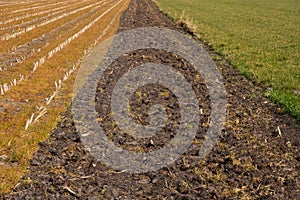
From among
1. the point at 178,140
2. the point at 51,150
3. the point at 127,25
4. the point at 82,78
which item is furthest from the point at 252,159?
the point at 127,25

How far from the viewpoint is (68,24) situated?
20.9 m

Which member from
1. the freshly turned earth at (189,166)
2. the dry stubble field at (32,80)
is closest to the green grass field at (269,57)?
the freshly turned earth at (189,166)

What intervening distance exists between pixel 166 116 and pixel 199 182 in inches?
96.1

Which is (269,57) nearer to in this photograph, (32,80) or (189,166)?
(32,80)

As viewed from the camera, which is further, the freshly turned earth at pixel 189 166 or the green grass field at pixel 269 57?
the green grass field at pixel 269 57

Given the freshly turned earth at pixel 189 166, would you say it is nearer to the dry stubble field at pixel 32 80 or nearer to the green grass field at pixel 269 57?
the dry stubble field at pixel 32 80

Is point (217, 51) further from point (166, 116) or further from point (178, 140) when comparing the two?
point (178, 140)

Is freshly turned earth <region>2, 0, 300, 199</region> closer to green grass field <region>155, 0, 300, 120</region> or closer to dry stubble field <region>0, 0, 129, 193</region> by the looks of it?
dry stubble field <region>0, 0, 129, 193</region>

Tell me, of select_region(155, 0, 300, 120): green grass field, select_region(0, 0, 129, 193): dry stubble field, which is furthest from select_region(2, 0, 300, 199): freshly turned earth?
select_region(155, 0, 300, 120): green grass field

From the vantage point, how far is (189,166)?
5.38 metres

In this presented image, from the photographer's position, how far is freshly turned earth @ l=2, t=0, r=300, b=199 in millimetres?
4719

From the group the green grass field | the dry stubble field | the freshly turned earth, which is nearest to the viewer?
the freshly turned earth

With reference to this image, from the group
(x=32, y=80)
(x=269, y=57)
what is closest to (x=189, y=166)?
(x=32, y=80)

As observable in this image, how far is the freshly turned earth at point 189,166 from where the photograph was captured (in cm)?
472
